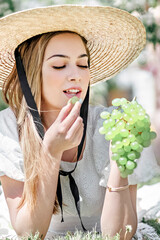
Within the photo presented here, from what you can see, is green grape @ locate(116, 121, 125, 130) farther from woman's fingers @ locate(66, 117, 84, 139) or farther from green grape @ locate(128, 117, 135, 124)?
woman's fingers @ locate(66, 117, 84, 139)

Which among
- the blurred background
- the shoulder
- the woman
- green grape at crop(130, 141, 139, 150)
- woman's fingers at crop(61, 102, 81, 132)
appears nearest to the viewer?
green grape at crop(130, 141, 139, 150)

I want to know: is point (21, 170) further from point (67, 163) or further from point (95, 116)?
point (95, 116)

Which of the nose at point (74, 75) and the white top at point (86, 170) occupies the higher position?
the nose at point (74, 75)

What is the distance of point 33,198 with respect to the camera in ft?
6.42

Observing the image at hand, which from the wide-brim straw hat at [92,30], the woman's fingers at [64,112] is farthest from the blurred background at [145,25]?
the woman's fingers at [64,112]

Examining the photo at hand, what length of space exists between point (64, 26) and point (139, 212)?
4.07 ft

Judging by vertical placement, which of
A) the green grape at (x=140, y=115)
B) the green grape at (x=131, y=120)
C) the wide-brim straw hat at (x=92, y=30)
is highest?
the wide-brim straw hat at (x=92, y=30)

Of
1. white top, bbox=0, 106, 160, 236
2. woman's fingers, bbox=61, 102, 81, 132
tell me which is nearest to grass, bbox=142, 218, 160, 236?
white top, bbox=0, 106, 160, 236

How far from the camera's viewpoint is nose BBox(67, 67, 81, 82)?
2.01m

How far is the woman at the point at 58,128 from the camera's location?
1.94 m

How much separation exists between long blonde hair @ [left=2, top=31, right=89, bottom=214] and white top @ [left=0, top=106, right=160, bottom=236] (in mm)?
43

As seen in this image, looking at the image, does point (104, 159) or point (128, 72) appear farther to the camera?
point (128, 72)

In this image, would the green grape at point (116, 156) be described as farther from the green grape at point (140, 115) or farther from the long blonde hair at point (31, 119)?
the long blonde hair at point (31, 119)

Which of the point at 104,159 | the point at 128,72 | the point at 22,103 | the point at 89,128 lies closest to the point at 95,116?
the point at 89,128
